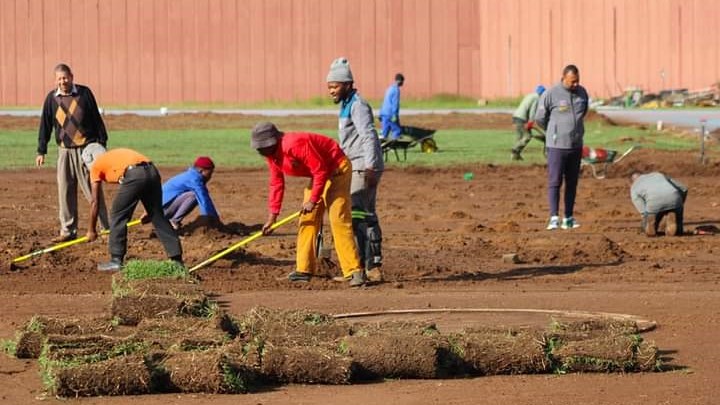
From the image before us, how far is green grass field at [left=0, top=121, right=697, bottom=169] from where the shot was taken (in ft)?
88.3

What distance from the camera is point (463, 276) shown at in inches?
538

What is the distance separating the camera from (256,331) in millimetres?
9578

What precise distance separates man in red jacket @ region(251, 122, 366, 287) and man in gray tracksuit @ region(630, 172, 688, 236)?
4696mm

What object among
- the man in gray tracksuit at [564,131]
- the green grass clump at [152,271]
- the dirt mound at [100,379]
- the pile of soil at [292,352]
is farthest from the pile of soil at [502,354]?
the man in gray tracksuit at [564,131]

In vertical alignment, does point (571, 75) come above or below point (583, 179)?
above

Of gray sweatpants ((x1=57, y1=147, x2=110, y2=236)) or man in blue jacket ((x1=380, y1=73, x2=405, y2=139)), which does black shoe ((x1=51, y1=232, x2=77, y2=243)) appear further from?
man in blue jacket ((x1=380, y1=73, x2=405, y2=139))

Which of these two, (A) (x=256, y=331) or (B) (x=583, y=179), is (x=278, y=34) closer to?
(B) (x=583, y=179)

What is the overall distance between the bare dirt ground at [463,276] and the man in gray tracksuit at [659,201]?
0.21 meters

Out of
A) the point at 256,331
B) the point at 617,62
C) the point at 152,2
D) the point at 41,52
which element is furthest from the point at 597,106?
the point at 256,331

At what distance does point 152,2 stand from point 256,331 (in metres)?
48.8

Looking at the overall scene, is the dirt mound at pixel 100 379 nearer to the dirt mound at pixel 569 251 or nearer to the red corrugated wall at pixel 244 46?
the dirt mound at pixel 569 251

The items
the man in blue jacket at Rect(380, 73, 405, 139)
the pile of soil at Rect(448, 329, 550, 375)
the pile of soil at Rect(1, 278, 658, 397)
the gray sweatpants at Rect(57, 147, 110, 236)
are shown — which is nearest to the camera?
the pile of soil at Rect(1, 278, 658, 397)

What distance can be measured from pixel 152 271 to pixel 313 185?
1.52 metres

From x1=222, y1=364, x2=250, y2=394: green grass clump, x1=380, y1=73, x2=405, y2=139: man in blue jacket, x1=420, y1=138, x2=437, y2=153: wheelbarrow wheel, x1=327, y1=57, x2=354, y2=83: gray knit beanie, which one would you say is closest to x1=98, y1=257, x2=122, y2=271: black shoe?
x1=327, y1=57, x2=354, y2=83: gray knit beanie
